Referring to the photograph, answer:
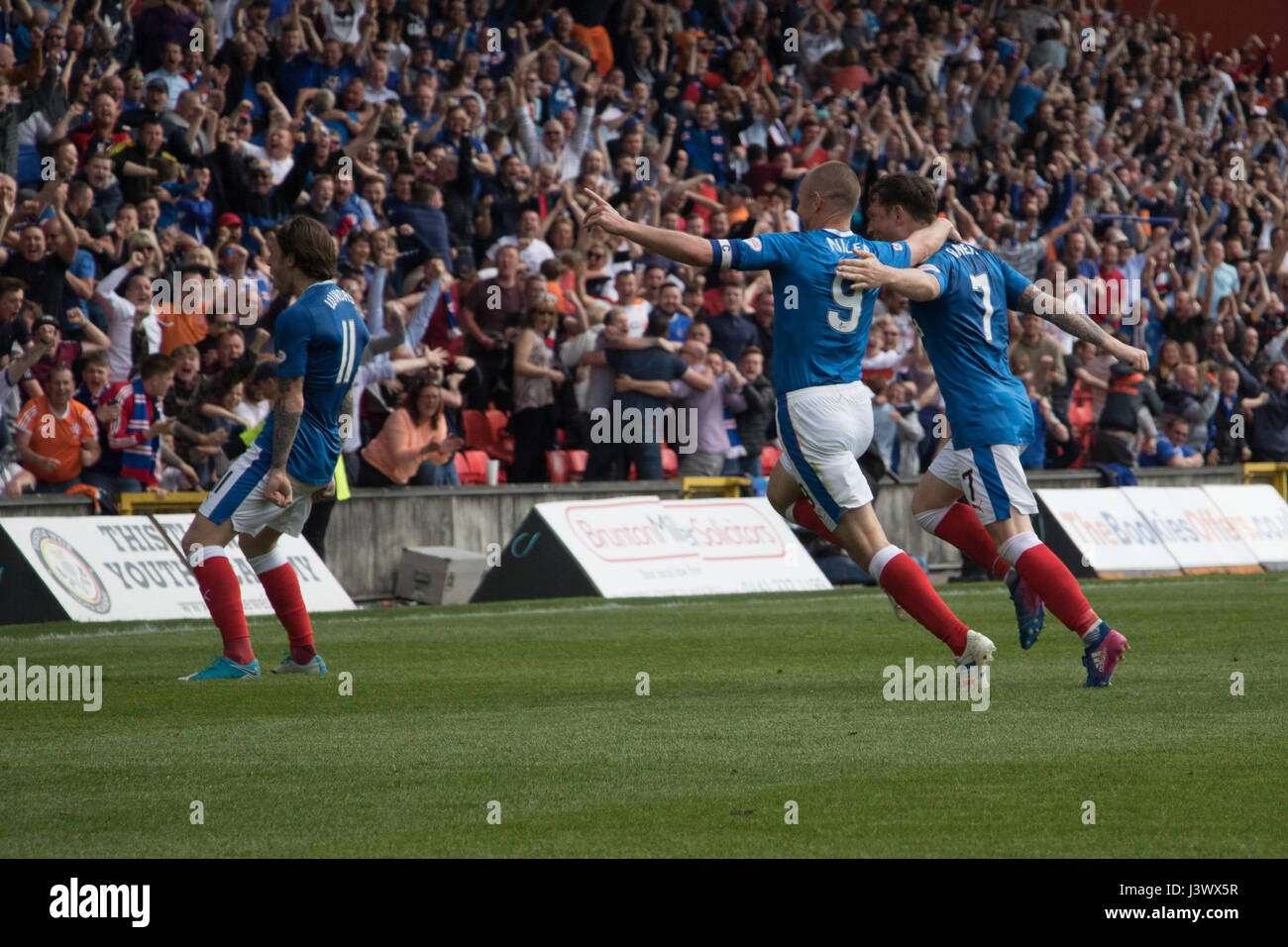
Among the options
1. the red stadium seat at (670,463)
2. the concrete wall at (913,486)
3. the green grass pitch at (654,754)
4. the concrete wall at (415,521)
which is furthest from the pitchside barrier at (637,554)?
the green grass pitch at (654,754)

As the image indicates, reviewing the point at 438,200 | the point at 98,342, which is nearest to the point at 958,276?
the point at 98,342

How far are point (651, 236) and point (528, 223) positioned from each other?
1037 centimetres

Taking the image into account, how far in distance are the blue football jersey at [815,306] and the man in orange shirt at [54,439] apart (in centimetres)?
716

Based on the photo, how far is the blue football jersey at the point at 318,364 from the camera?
907 centimetres

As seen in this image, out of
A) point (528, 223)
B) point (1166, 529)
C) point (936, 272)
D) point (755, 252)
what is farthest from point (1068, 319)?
point (1166, 529)

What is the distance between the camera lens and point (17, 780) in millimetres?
6340

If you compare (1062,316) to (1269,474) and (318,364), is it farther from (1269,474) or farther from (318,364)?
(1269,474)

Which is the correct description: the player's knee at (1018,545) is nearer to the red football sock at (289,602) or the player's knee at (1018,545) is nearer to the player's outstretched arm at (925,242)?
the player's outstretched arm at (925,242)

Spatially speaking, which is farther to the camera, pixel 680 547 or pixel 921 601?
pixel 680 547

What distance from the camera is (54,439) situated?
1398 cm

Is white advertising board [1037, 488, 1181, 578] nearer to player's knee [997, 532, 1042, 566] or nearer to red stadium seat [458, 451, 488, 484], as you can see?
red stadium seat [458, 451, 488, 484]

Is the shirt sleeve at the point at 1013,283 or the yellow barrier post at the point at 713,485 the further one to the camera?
the yellow barrier post at the point at 713,485

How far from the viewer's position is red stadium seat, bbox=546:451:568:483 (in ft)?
56.6

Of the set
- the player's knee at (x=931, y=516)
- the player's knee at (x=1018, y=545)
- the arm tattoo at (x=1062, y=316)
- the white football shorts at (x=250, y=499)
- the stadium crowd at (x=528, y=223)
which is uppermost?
the stadium crowd at (x=528, y=223)
